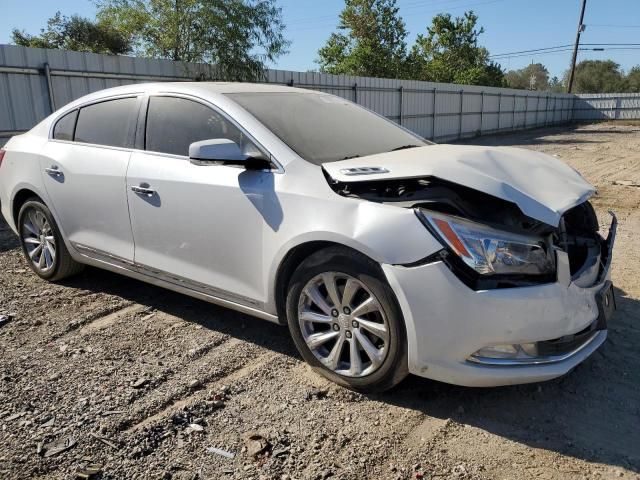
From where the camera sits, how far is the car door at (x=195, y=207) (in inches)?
124

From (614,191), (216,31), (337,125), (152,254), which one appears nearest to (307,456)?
(152,254)

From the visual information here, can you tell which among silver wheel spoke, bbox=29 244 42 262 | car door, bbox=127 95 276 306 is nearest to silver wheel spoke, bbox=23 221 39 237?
silver wheel spoke, bbox=29 244 42 262

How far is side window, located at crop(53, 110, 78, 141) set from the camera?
4384 mm

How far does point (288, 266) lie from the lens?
3.05 m

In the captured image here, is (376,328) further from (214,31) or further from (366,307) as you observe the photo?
(214,31)

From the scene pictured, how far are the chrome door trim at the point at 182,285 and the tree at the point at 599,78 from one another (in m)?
74.8

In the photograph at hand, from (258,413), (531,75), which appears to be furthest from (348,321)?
(531,75)

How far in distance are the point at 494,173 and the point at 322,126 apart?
1257 millimetres

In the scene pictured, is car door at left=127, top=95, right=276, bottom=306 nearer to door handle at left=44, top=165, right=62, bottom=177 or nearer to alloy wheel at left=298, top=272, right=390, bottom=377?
alloy wheel at left=298, top=272, right=390, bottom=377

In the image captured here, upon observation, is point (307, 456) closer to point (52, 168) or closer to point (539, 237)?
point (539, 237)

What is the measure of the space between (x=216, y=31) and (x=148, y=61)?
2.72m

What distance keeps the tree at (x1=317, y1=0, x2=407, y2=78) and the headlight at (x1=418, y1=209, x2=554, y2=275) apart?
30446 mm

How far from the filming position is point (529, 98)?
33375 mm

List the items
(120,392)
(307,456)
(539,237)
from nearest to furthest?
1. (307,456)
2. (539,237)
3. (120,392)
